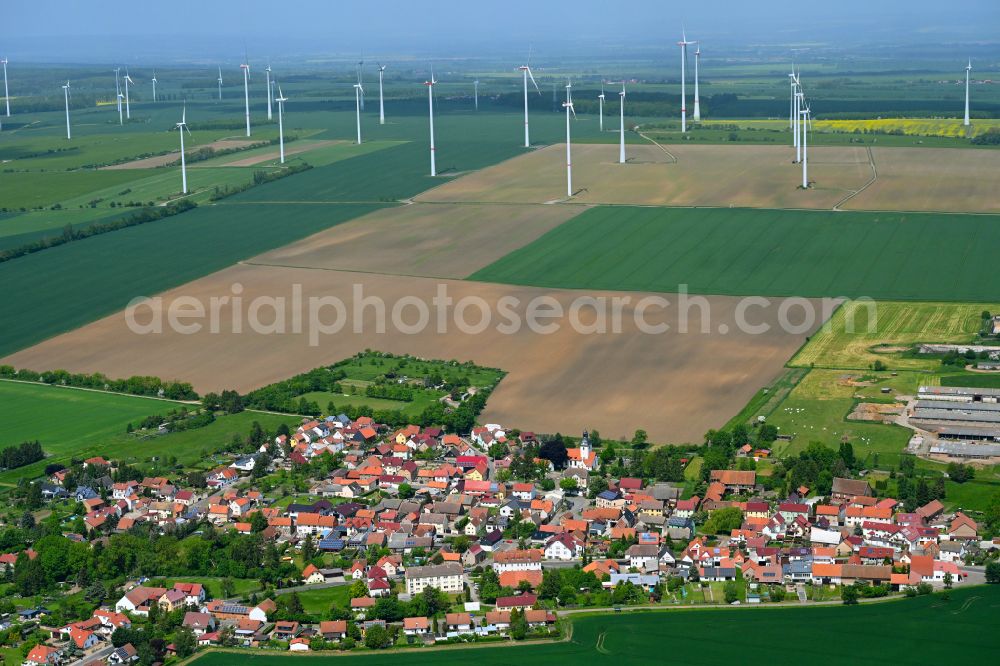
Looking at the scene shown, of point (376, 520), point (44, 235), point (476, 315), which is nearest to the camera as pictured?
point (376, 520)

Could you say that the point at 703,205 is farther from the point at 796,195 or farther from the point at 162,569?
the point at 162,569

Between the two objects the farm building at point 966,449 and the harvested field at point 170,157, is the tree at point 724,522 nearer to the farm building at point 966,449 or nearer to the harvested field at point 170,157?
the farm building at point 966,449

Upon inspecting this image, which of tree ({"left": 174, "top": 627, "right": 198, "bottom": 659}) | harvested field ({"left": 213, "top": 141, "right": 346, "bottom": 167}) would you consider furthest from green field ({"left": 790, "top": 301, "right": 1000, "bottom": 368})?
harvested field ({"left": 213, "top": 141, "right": 346, "bottom": 167})

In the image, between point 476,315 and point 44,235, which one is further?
point 44,235

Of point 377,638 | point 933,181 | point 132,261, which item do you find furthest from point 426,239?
point 377,638

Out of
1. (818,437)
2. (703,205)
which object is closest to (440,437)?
(818,437)

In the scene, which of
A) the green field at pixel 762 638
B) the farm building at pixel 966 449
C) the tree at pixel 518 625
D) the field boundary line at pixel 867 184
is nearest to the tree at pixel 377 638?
the green field at pixel 762 638

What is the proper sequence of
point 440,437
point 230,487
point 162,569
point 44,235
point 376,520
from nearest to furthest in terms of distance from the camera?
1. point 162,569
2. point 376,520
3. point 230,487
4. point 440,437
5. point 44,235

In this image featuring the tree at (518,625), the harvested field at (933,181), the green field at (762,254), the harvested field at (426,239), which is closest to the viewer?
the tree at (518,625)
